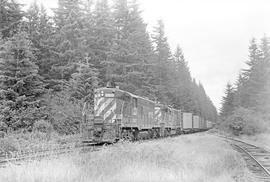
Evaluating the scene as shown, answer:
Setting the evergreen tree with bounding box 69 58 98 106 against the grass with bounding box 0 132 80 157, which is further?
the evergreen tree with bounding box 69 58 98 106

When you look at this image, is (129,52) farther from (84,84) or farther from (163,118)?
(84,84)

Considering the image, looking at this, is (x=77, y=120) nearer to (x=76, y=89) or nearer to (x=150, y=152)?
(x=76, y=89)

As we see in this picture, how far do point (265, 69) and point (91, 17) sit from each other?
27.5m

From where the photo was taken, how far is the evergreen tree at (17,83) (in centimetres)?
2280

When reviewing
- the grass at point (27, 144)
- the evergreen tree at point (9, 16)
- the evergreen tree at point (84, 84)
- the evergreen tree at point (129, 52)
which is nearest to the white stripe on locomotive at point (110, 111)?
the grass at point (27, 144)

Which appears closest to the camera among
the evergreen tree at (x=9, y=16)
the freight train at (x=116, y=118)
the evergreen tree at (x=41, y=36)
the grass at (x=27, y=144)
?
the grass at (x=27, y=144)

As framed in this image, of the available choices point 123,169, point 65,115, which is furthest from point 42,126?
point 123,169

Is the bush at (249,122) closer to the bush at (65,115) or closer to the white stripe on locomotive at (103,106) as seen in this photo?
the bush at (65,115)

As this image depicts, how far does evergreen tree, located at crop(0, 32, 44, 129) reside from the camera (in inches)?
898

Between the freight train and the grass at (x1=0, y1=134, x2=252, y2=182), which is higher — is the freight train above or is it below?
above

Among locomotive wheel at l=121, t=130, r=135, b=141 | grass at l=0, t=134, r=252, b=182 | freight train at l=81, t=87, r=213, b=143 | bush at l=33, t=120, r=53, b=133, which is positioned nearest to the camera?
grass at l=0, t=134, r=252, b=182

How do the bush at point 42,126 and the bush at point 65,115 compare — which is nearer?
the bush at point 42,126

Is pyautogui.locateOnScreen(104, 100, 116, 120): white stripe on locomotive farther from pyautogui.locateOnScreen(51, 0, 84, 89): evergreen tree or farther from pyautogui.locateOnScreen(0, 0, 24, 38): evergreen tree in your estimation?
pyautogui.locateOnScreen(0, 0, 24, 38): evergreen tree

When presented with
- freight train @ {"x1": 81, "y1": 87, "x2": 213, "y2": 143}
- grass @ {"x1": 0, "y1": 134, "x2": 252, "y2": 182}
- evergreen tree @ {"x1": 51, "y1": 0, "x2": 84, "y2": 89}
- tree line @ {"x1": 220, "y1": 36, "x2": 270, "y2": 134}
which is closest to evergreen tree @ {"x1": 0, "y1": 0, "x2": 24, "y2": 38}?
evergreen tree @ {"x1": 51, "y1": 0, "x2": 84, "y2": 89}
